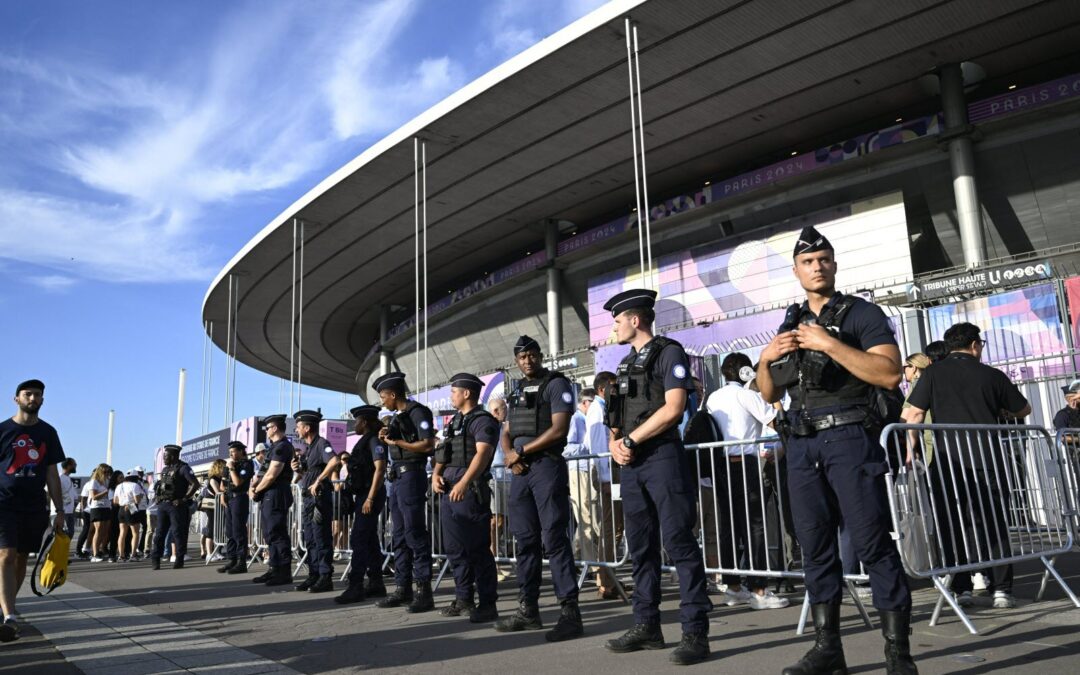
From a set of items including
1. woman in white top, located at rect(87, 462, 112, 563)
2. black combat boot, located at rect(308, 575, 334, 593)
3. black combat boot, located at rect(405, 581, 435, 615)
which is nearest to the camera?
black combat boot, located at rect(405, 581, 435, 615)

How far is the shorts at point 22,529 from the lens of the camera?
5473 mm

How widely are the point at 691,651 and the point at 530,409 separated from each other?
1.92 m

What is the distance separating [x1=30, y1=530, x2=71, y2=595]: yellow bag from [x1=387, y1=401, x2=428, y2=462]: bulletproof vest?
8.17ft

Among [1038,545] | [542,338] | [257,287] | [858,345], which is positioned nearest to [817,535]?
[858,345]

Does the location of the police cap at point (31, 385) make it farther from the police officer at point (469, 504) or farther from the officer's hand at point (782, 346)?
the officer's hand at point (782, 346)

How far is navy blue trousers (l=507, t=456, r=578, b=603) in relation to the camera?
4.87 meters

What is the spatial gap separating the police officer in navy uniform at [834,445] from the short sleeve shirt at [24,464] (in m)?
5.37

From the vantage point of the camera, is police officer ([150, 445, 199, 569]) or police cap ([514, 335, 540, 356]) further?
police officer ([150, 445, 199, 569])

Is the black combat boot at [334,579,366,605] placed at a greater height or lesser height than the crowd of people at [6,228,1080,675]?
lesser

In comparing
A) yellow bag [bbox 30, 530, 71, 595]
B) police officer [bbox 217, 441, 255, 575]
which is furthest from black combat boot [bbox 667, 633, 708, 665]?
police officer [bbox 217, 441, 255, 575]

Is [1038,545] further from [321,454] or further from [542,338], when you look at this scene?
[542,338]

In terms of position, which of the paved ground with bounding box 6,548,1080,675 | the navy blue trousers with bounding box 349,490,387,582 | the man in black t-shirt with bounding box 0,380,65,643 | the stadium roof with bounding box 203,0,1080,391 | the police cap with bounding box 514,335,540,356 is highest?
the stadium roof with bounding box 203,0,1080,391

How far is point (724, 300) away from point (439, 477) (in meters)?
21.7

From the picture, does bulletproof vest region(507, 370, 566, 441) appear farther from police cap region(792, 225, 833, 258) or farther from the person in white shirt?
police cap region(792, 225, 833, 258)
